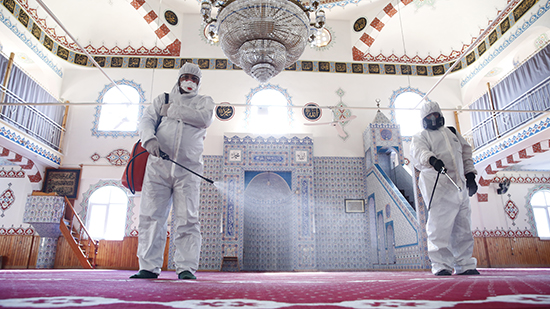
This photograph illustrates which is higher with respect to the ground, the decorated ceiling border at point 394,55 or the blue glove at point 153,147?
the decorated ceiling border at point 394,55

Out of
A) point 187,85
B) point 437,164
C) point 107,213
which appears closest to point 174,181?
point 187,85

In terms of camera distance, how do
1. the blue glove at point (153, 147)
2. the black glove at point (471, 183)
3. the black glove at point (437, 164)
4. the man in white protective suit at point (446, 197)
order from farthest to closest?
the black glove at point (471, 183), the man in white protective suit at point (446, 197), the black glove at point (437, 164), the blue glove at point (153, 147)

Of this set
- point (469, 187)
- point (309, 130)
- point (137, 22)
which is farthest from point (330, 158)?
point (137, 22)

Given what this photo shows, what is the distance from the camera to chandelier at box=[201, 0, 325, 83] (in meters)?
3.71

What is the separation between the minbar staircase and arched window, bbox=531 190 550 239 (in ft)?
33.5

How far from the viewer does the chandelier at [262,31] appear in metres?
3.71

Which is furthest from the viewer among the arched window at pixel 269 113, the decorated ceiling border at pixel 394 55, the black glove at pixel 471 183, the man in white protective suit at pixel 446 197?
the arched window at pixel 269 113

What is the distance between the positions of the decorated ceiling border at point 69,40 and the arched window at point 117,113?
38.1 inches

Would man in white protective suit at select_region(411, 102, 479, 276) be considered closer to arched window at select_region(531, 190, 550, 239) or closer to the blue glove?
the blue glove

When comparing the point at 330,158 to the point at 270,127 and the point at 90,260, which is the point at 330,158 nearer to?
the point at 270,127

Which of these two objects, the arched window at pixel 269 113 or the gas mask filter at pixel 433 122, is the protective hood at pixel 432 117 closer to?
the gas mask filter at pixel 433 122

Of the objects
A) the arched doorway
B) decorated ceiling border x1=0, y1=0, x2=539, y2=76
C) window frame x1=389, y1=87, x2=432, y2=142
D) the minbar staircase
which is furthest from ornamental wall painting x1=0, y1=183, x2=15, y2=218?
window frame x1=389, y1=87, x2=432, y2=142

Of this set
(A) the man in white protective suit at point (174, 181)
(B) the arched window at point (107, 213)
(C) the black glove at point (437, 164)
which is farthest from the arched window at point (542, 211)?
(B) the arched window at point (107, 213)

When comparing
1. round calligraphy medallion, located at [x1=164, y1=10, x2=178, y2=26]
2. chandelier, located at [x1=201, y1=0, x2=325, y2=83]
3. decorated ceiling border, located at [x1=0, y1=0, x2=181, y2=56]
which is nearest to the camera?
chandelier, located at [x1=201, y1=0, x2=325, y2=83]
